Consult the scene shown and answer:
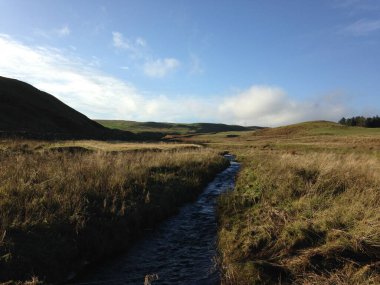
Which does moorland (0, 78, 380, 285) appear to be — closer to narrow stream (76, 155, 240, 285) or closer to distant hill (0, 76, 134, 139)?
narrow stream (76, 155, 240, 285)

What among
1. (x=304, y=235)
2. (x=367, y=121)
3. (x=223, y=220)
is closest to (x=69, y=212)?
(x=223, y=220)

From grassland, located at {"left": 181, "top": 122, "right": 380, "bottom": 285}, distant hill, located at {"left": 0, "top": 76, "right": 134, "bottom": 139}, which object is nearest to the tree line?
distant hill, located at {"left": 0, "top": 76, "right": 134, "bottom": 139}

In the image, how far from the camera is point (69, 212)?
1101 cm

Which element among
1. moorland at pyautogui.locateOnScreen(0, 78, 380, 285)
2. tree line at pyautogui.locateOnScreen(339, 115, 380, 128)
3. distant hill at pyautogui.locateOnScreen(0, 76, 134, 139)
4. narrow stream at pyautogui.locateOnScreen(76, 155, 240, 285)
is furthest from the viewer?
tree line at pyautogui.locateOnScreen(339, 115, 380, 128)

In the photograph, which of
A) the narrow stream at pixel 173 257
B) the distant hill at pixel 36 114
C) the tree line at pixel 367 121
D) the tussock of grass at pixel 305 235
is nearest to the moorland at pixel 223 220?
the tussock of grass at pixel 305 235

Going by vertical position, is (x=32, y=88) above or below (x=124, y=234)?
above

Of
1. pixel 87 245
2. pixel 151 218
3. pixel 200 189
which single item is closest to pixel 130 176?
pixel 151 218

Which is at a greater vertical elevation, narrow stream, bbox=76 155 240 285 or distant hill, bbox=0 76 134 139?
distant hill, bbox=0 76 134 139

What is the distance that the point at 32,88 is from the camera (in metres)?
97.4

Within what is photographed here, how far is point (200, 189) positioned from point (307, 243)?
12024 mm

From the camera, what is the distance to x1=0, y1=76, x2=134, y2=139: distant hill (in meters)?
66.4

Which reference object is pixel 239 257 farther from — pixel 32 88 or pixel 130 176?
pixel 32 88

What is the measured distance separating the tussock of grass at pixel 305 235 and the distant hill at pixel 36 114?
5111cm

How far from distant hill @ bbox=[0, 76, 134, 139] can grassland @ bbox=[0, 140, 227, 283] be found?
4585 cm
